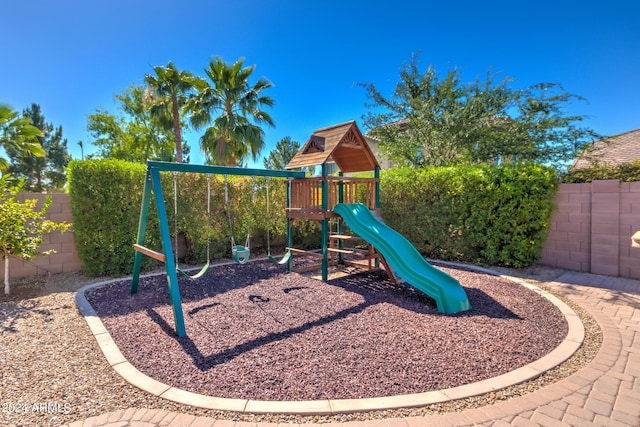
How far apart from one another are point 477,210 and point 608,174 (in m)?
2.52

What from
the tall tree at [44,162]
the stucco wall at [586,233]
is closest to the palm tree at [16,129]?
the stucco wall at [586,233]

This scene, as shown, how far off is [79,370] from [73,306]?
216 cm

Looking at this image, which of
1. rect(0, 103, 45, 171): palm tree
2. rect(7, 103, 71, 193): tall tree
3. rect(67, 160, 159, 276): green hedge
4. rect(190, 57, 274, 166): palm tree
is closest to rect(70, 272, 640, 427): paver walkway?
rect(67, 160, 159, 276): green hedge

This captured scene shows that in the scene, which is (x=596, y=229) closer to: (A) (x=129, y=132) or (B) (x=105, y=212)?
(B) (x=105, y=212)

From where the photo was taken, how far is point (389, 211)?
8086 mm

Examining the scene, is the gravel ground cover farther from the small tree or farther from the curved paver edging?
the small tree

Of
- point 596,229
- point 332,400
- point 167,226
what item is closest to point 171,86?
point 167,226

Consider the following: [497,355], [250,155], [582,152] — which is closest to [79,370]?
[497,355]

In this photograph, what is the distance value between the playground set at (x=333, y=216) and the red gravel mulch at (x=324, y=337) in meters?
0.37

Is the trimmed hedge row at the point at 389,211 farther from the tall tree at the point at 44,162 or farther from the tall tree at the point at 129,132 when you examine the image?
the tall tree at the point at 44,162

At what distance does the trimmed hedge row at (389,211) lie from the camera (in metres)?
5.59

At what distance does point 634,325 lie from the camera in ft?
11.6

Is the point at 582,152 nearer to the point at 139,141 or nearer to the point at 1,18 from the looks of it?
the point at 1,18

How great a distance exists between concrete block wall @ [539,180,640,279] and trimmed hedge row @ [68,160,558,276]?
0.57m
